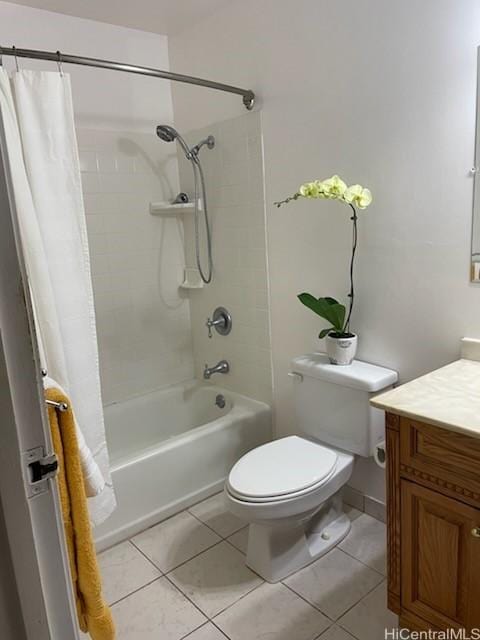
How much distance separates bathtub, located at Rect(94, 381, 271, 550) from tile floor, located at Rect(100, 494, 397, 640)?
0.12 m

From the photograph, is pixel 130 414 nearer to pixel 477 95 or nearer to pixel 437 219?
pixel 437 219

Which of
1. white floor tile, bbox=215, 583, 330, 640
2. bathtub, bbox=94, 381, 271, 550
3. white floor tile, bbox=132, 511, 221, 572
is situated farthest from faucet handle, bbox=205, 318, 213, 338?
white floor tile, bbox=215, 583, 330, 640

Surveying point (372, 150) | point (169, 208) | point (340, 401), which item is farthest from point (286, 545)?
point (169, 208)

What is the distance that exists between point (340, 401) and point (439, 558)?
70cm

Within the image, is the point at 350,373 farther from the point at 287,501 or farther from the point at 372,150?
the point at 372,150

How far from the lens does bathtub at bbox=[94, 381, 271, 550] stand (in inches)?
81.7

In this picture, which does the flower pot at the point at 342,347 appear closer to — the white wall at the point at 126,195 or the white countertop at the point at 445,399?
the white countertop at the point at 445,399

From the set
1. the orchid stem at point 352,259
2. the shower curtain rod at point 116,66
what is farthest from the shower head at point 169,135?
the orchid stem at point 352,259

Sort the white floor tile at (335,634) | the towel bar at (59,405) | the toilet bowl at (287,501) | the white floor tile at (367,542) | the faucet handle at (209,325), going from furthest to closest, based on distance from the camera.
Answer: the faucet handle at (209,325), the white floor tile at (367,542), the toilet bowl at (287,501), the white floor tile at (335,634), the towel bar at (59,405)

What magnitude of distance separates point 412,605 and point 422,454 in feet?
1.62

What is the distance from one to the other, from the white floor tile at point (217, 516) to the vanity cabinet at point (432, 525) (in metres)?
0.83

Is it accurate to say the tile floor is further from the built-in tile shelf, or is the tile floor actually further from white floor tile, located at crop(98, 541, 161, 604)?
the built-in tile shelf

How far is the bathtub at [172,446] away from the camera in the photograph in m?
2.08

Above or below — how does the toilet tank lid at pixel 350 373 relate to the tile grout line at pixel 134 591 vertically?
above
